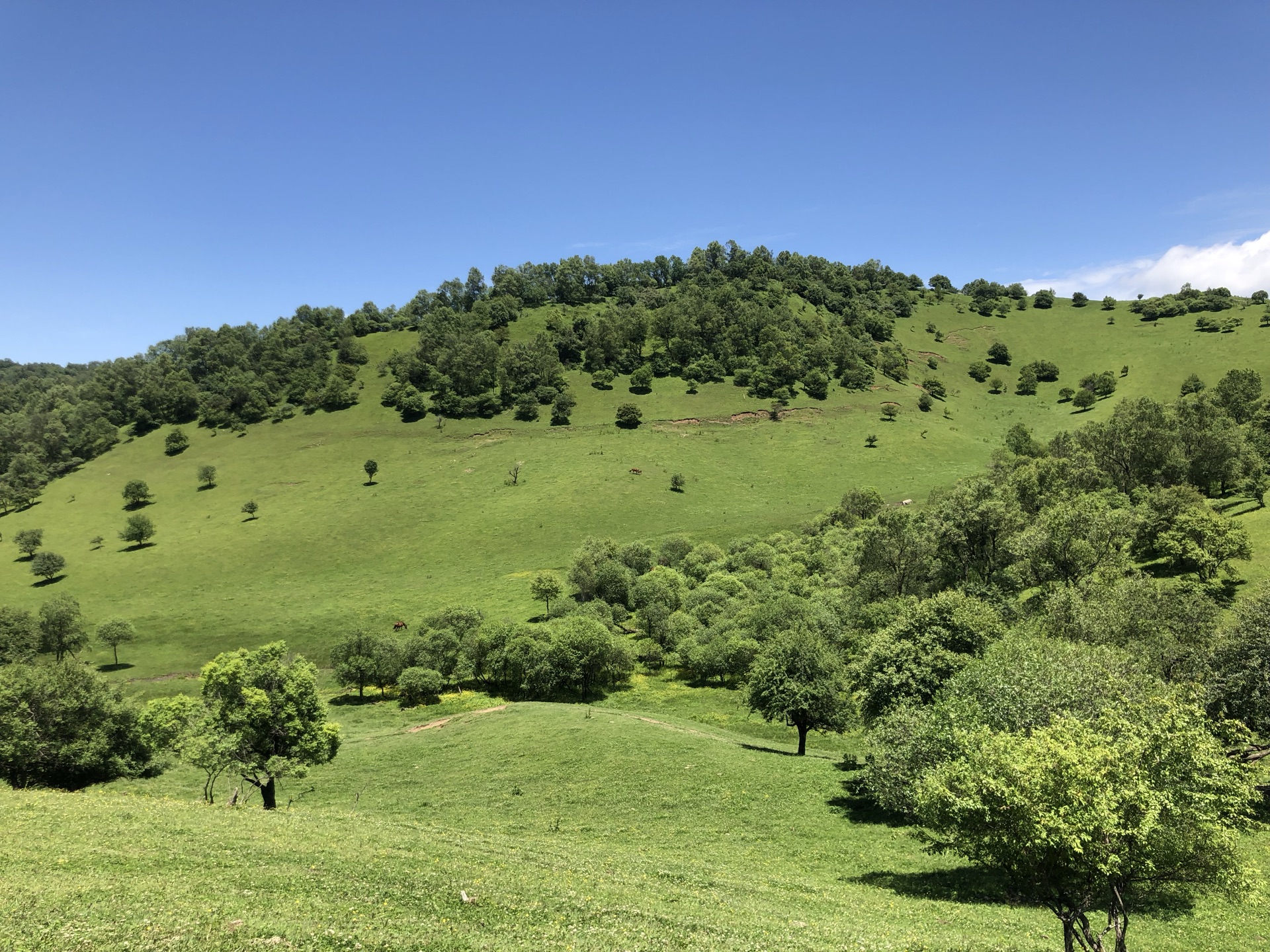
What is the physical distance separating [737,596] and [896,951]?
7458 cm

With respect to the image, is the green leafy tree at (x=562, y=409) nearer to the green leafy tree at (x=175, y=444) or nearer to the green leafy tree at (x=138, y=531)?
the green leafy tree at (x=138, y=531)

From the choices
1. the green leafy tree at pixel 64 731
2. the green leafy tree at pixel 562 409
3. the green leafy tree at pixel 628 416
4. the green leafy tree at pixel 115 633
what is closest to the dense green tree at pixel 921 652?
the green leafy tree at pixel 64 731

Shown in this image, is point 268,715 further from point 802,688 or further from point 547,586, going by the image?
point 547,586

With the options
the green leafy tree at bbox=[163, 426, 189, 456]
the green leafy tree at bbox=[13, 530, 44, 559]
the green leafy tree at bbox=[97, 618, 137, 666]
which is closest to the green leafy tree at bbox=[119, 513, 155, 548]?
the green leafy tree at bbox=[13, 530, 44, 559]

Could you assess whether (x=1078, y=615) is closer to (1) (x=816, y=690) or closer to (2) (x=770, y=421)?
(1) (x=816, y=690)

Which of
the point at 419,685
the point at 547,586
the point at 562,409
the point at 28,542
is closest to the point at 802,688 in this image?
the point at 419,685

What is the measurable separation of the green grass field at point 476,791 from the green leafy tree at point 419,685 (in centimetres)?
291

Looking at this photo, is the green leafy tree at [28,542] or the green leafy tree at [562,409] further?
the green leafy tree at [562,409]

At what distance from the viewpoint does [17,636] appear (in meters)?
81.6

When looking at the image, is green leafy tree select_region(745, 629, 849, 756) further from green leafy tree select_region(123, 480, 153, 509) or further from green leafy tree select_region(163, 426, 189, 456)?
green leafy tree select_region(163, 426, 189, 456)

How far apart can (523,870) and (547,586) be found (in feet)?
230

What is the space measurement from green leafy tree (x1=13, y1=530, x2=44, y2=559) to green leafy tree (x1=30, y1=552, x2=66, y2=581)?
10.9 metres

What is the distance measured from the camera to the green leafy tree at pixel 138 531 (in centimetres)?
12888

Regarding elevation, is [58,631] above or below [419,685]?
above
